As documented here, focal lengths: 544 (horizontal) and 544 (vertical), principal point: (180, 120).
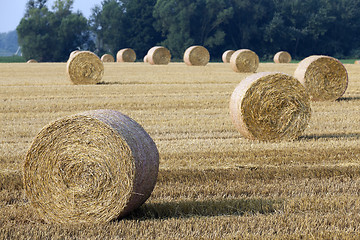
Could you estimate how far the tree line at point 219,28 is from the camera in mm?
54406

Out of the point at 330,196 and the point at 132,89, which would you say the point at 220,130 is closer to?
the point at 330,196

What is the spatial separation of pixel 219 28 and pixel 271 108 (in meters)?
47.6

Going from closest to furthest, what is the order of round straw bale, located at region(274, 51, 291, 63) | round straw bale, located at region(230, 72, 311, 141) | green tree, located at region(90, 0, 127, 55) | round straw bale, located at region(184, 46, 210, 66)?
round straw bale, located at region(230, 72, 311, 141), round straw bale, located at region(184, 46, 210, 66), round straw bale, located at region(274, 51, 291, 63), green tree, located at region(90, 0, 127, 55)

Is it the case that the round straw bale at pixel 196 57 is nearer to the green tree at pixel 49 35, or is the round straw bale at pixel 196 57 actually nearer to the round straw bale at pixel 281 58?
the round straw bale at pixel 281 58

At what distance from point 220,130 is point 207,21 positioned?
46.9 m

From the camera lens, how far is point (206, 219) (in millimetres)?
5020

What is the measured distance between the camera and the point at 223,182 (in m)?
6.45

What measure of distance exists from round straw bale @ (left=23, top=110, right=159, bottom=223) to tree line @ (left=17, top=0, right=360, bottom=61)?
49.1 meters

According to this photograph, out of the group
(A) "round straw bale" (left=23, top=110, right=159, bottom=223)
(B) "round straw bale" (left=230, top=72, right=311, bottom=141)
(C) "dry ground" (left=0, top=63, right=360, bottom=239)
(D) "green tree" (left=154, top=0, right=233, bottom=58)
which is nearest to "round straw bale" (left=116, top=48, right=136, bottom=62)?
(D) "green tree" (left=154, top=0, right=233, bottom=58)

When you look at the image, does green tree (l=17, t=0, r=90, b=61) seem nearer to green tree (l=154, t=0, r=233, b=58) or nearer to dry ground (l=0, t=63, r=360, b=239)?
green tree (l=154, t=0, r=233, b=58)

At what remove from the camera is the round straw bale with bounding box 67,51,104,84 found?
1922 centimetres

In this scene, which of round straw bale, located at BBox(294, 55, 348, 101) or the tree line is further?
the tree line

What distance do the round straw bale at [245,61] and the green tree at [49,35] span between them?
35086mm

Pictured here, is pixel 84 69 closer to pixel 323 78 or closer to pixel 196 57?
pixel 323 78
